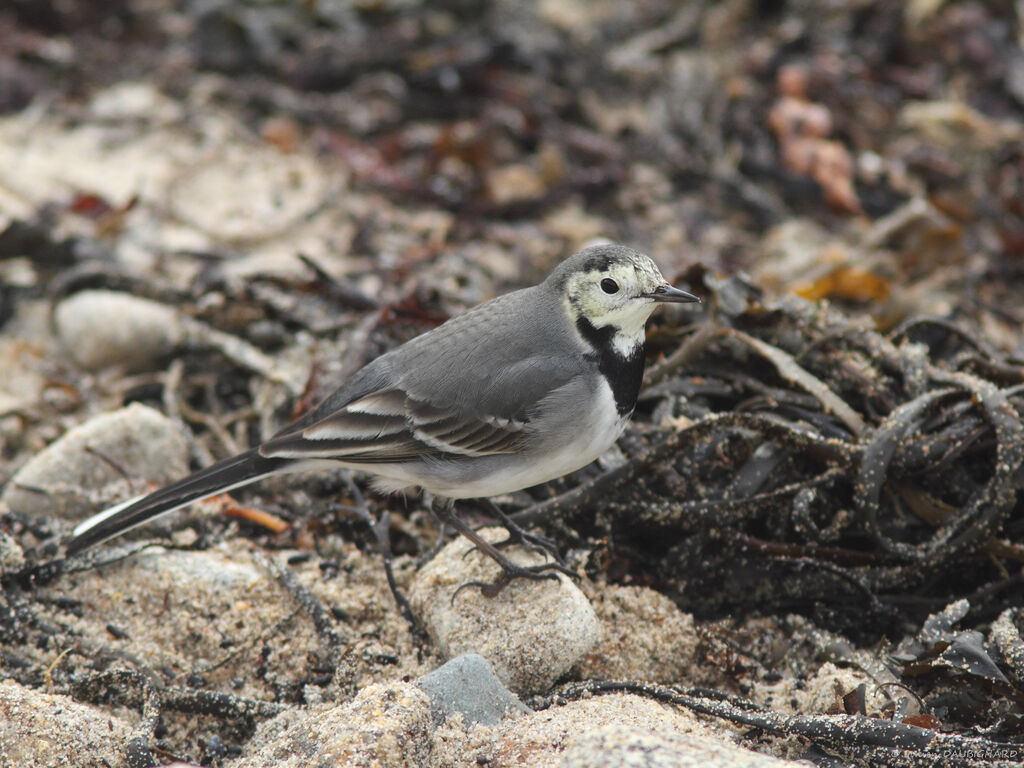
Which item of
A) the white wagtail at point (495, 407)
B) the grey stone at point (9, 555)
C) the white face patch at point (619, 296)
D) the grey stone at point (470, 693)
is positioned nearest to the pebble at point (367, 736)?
the grey stone at point (470, 693)

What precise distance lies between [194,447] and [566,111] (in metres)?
4.09

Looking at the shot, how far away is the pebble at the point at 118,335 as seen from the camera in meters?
5.48

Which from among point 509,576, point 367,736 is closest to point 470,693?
point 367,736

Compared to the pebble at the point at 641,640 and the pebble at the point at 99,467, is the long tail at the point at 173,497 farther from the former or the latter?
the pebble at the point at 641,640

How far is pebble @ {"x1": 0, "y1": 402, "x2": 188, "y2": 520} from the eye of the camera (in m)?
4.35

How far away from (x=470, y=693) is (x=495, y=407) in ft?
3.55

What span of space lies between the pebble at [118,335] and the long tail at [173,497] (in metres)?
1.73

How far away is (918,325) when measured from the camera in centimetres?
486

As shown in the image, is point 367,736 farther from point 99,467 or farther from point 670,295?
point 99,467

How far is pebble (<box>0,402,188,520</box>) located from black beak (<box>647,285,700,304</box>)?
7.62 feet

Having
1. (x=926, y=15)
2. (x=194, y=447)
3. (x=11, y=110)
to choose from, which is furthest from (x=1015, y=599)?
(x=11, y=110)

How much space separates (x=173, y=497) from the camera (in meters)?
3.86

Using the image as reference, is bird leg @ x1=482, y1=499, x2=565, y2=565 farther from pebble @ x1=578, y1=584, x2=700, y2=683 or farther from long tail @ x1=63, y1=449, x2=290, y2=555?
long tail @ x1=63, y1=449, x2=290, y2=555

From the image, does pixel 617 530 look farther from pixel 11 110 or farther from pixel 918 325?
pixel 11 110
